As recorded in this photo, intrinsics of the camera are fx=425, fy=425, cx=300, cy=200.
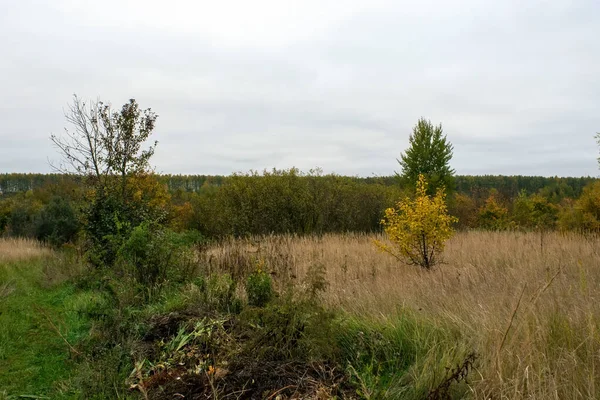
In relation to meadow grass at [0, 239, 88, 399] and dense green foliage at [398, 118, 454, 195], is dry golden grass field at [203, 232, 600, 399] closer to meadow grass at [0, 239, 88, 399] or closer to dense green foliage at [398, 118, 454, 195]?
meadow grass at [0, 239, 88, 399]

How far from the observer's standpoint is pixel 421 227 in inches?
295

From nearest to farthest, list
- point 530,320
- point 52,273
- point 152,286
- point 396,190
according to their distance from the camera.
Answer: point 530,320 → point 152,286 → point 52,273 → point 396,190

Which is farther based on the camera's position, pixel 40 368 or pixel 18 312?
pixel 18 312

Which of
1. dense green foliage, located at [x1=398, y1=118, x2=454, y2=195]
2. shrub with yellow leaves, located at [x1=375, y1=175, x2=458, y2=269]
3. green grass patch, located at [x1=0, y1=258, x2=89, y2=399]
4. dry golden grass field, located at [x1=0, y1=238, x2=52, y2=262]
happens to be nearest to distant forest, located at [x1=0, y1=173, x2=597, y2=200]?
dense green foliage, located at [x1=398, y1=118, x2=454, y2=195]

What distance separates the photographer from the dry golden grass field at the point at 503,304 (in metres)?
2.92

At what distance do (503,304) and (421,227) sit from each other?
3397 millimetres

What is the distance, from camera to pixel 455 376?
283 centimetres

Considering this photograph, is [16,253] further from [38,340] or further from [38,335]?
[38,340]

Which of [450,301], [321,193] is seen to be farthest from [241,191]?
[450,301]

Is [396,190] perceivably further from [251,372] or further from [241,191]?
[251,372]

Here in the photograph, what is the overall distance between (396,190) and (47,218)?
61.9 feet

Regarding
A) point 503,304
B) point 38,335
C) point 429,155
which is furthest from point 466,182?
point 38,335

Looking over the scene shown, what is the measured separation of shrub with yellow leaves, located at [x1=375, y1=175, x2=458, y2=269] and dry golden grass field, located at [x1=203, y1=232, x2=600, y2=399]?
1.09 ft

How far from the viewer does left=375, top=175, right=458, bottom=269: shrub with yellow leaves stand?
7.46m
